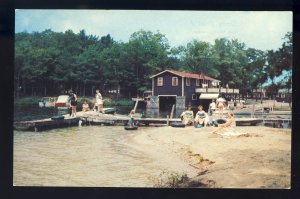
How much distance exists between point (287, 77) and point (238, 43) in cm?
74

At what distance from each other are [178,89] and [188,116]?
0.36 m

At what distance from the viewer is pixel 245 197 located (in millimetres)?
4680

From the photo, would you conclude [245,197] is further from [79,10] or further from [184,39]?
[79,10]

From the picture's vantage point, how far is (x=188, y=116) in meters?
4.90

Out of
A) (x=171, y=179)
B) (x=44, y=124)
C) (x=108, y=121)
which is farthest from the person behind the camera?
(x=108, y=121)

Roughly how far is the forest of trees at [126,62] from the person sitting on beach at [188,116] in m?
0.52

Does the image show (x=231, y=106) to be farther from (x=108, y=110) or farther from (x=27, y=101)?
(x=27, y=101)

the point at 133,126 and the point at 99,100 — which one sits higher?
the point at 99,100

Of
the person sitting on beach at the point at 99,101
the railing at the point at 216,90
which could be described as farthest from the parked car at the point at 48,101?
the railing at the point at 216,90

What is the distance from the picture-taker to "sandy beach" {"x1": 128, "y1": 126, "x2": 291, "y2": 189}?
4.68m

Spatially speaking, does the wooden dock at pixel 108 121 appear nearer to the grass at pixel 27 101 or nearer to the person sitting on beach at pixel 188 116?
the person sitting on beach at pixel 188 116

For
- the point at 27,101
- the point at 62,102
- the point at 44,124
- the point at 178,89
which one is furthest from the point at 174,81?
the point at 27,101

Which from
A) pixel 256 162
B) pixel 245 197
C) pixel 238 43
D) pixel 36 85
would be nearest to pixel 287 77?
pixel 238 43

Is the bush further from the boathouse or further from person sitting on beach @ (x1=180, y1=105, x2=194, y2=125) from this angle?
the boathouse
